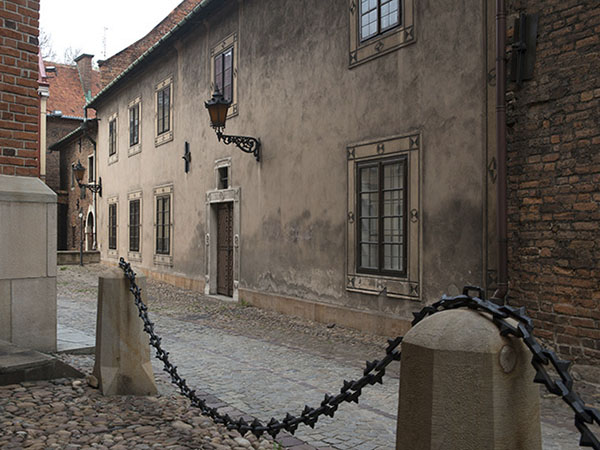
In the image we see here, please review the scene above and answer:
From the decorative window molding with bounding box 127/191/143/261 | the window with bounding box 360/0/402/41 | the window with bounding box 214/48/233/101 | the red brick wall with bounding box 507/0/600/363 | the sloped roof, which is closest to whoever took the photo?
the red brick wall with bounding box 507/0/600/363

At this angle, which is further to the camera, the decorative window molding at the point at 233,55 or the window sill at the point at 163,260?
the window sill at the point at 163,260

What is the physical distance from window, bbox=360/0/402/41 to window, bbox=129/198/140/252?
11.9 meters

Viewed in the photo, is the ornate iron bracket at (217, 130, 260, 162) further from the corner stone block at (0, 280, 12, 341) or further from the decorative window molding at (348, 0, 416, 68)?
the corner stone block at (0, 280, 12, 341)

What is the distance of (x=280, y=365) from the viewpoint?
6363mm

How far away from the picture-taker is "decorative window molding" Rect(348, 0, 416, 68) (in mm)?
7777

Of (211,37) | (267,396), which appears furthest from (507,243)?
(211,37)

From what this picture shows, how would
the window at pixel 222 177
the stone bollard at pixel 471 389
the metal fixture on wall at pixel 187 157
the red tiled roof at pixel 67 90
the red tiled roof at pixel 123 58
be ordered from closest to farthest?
the stone bollard at pixel 471 389, the window at pixel 222 177, the metal fixture on wall at pixel 187 157, the red tiled roof at pixel 123 58, the red tiled roof at pixel 67 90

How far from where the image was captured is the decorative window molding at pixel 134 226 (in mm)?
18312

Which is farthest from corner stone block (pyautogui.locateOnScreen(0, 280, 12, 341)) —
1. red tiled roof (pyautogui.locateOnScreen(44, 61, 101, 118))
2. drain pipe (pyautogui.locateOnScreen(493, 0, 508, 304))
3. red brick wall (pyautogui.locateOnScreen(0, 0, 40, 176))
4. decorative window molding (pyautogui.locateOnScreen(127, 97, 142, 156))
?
red tiled roof (pyautogui.locateOnScreen(44, 61, 101, 118))

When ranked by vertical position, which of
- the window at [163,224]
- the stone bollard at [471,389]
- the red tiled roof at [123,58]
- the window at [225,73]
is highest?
the red tiled roof at [123,58]

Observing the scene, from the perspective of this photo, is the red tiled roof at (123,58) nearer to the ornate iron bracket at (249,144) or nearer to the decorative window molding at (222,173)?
the decorative window molding at (222,173)

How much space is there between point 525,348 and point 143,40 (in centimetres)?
2539

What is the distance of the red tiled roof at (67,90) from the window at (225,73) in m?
21.8

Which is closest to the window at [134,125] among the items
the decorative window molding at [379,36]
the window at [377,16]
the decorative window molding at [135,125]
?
the decorative window molding at [135,125]
